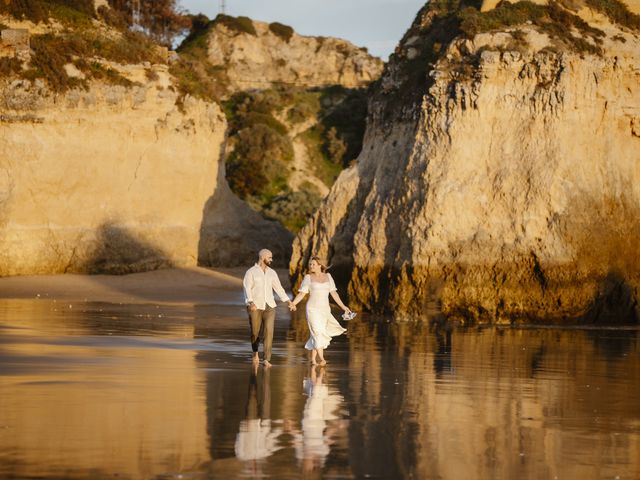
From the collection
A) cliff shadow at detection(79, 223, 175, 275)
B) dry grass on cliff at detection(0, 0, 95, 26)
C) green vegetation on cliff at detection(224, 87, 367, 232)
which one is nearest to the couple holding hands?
cliff shadow at detection(79, 223, 175, 275)

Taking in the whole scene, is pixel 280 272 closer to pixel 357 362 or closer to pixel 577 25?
pixel 577 25

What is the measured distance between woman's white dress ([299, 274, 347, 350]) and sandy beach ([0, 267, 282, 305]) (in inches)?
539

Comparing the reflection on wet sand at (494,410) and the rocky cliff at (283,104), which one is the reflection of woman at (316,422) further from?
the rocky cliff at (283,104)

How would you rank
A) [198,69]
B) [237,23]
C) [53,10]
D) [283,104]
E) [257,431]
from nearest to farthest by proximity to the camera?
[257,431] → [53,10] → [198,69] → [283,104] → [237,23]

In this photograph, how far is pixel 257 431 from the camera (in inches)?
405

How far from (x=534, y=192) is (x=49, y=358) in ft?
42.2

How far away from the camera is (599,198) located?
84.6ft

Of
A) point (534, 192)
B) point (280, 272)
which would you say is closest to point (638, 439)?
point (534, 192)

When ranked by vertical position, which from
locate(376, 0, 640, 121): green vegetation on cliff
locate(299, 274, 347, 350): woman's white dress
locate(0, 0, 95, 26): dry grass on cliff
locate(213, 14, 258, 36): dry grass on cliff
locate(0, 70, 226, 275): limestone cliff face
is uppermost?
locate(213, 14, 258, 36): dry grass on cliff

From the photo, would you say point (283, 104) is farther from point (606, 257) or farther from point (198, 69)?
point (606, 257)

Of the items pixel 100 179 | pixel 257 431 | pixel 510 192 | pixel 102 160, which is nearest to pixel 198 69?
→ pixel 102 160

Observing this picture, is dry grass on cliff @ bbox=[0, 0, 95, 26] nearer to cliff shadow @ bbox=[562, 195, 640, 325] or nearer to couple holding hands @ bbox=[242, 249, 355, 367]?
cliff shadow @ bbox=[562, 195, 640, 325]

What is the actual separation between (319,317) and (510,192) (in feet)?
32.4

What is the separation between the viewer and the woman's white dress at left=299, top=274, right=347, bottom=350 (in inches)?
642
